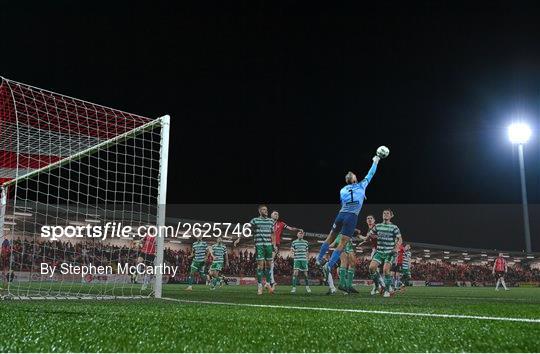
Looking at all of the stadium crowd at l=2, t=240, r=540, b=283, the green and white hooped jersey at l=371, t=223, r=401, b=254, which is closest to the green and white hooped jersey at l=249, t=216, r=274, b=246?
the green and white hooped jersey at l=371, t=223, r=401, b=254

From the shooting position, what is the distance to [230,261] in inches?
1248

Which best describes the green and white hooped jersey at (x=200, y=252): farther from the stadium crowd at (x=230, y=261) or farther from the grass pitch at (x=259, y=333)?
the grass pitch at (x=259, y=333)

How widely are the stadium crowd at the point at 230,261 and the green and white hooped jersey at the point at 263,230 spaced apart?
3.82 m

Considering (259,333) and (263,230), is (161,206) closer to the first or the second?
(263,230)

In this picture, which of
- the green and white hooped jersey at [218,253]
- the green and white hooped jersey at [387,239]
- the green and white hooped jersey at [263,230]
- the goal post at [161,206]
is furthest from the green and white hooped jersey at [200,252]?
the goal post at [161,206]

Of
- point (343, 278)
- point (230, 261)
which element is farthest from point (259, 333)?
point (230, 261)

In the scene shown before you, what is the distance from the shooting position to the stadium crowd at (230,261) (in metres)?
16.2

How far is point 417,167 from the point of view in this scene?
3478 centimetres

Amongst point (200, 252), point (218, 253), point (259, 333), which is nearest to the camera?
point (259, 333)

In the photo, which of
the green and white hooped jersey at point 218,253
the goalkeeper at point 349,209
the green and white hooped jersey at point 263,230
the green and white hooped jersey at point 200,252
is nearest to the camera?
the goalkeeper at point 349,209

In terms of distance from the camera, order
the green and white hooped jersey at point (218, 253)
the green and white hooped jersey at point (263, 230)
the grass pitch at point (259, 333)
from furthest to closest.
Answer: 1. the green and white hooped jersey at point (218, 253)
2. the green and white hooped jersey at point (263, 230)
3. the grass pitch at point (259, 333)

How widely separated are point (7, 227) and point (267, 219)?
5.30m

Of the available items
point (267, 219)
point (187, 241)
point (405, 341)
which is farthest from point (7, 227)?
point (187, 241)

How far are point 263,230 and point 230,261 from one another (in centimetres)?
2203
